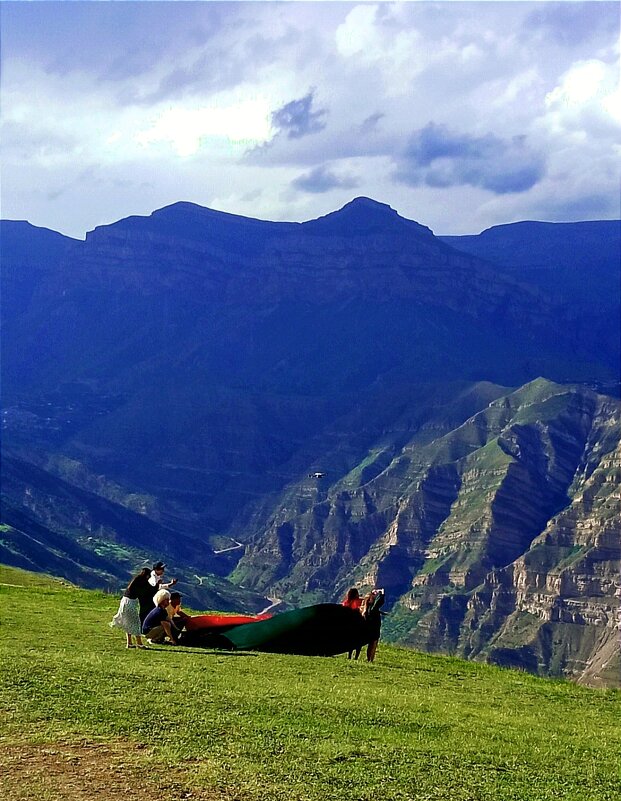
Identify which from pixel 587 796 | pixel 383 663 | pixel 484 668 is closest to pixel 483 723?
pixel 587 796

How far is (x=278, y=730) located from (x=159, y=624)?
35.1 ft

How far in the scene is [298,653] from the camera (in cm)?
3072

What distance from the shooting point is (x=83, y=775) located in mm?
17469

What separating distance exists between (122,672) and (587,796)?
41.0ft

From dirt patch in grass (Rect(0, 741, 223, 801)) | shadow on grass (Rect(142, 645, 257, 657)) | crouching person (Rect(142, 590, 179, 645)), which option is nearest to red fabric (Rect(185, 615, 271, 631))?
crouching person (Rect(142, 590, 179, 645))

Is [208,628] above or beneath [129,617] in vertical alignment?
beneath

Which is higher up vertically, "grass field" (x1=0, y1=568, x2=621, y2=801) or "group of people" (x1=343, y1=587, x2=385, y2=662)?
"group of people" (x1=343, y1=587, x2=385, y2=662)

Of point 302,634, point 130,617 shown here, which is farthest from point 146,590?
point 302,634

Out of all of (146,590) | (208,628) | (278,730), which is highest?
(146,590)

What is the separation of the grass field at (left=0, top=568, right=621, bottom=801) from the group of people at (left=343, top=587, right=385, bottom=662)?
150cm

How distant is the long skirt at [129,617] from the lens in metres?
29.9

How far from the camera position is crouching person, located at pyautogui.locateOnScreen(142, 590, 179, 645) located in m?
30.0

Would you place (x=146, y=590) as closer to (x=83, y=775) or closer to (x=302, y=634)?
(x=302, y=634)

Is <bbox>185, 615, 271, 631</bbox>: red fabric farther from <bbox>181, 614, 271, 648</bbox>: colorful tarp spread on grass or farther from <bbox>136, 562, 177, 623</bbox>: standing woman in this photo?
<bbox>136, 562, 177, 623</bbox>: standing woman
